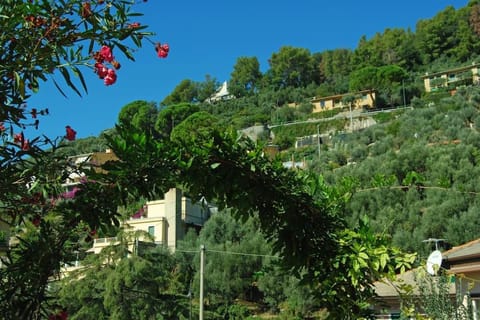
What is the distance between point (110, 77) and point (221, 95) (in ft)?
297

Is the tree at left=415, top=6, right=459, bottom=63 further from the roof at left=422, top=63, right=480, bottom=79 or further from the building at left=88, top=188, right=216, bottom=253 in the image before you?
the building at left=88, top=188, right=216, bottom=253

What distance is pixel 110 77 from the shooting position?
3.03m

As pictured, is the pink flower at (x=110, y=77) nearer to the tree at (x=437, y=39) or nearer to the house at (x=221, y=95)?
the tree at (x=437, y=39)

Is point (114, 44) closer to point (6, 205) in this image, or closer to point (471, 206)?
point (6, 205)

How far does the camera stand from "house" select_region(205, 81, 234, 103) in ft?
300

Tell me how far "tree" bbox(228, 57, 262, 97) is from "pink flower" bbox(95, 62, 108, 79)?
288ft

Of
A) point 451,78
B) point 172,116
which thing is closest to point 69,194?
point 451,78

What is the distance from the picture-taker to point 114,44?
9.30 feet

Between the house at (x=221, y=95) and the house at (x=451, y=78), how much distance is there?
1337 inches

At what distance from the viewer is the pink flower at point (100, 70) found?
2911 millimetres

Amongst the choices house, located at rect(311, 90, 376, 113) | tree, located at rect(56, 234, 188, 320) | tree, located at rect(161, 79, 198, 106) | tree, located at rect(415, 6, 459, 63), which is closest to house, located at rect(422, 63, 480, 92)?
house, located at rect(311, 90, 376, 113)

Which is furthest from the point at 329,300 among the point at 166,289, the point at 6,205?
the point at 166,289

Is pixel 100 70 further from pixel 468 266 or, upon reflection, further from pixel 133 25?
pixel 468 266

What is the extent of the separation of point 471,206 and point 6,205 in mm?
25116
